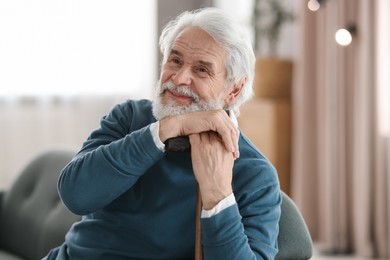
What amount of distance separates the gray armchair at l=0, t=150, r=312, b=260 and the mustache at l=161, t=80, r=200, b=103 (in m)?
0.72

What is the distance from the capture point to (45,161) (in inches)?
105

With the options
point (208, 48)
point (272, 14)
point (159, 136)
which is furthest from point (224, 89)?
point (272, 14)

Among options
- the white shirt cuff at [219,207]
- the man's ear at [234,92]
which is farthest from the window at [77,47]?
the white shirt cuff at [219,207]

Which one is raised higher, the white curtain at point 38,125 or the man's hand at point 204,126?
the man's hand at point 204,126

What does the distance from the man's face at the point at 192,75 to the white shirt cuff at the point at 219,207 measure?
273mm

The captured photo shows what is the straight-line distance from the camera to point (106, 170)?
5.54ft

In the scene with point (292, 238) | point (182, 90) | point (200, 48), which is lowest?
point (292, 238)

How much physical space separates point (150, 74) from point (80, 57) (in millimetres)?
529

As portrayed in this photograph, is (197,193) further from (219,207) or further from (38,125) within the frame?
(38,125)

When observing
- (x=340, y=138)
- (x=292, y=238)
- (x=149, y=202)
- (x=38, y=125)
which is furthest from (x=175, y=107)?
(x=38, y=125)

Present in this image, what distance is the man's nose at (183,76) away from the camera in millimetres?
1725

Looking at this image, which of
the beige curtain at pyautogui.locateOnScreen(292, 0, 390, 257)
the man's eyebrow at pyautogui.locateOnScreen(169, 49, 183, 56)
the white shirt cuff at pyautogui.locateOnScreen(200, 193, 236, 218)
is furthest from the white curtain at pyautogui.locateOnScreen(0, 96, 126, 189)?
the white shirt cuff at pyautogui.locateOnScreen(200, 193, 236, 218)

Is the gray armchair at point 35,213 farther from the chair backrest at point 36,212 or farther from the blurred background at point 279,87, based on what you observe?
the blurred background at point 279,87

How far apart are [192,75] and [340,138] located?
8.16 feet
